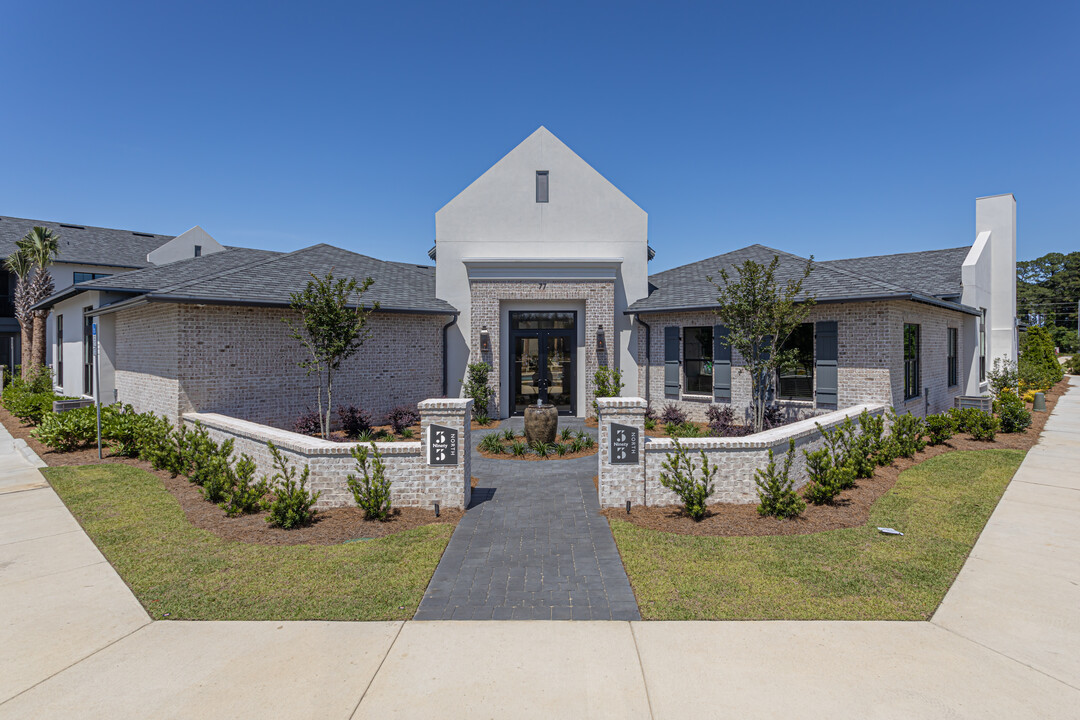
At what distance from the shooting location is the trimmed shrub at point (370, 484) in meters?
7.33

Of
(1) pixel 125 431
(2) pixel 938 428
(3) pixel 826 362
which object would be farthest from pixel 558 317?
(1) pixel 125 431

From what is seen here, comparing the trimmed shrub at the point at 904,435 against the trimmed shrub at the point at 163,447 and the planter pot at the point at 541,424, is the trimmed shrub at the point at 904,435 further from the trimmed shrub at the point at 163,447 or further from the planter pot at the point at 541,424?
the trimmed shrub at the point at 163,447

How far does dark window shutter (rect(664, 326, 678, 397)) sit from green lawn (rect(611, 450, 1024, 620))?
8.17 metres

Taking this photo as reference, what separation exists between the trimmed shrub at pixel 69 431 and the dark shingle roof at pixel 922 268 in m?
21.4

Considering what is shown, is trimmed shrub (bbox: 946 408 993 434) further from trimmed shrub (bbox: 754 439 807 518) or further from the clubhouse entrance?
the clubhouse entrance

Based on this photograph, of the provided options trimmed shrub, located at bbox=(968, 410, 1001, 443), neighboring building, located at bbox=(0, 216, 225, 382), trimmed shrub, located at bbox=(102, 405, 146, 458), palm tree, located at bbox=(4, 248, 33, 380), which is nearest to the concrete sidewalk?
trimmed shrub, located at bbox=(102, 405, 146, 458)

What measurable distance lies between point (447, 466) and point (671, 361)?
10.3 metres

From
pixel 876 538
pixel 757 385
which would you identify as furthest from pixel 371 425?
pixel 876 538

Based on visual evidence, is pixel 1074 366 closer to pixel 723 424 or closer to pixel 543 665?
pixel 723 424

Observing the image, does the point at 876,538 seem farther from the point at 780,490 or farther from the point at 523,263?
the point at 523,263

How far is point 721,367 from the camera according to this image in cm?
1465

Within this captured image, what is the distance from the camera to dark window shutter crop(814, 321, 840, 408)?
1279 cm

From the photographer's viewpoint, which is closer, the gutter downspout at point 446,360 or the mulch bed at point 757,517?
the mulch bed at point 757,517

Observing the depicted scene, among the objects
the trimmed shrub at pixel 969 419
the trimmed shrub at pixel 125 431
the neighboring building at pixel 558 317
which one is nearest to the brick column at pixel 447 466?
the neighboring building at pixel 558 317
